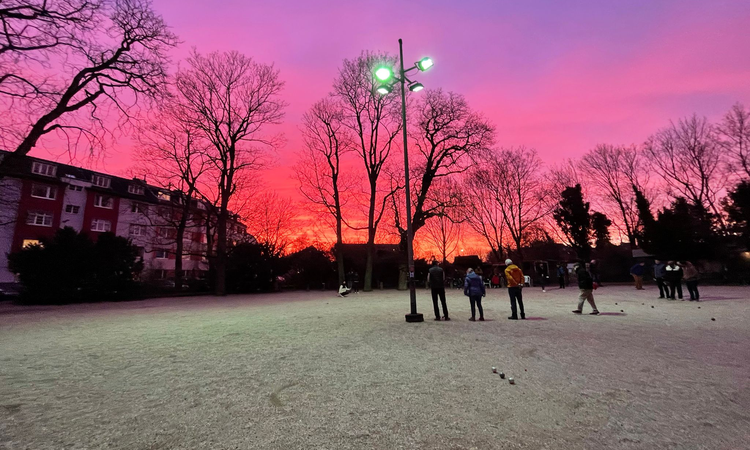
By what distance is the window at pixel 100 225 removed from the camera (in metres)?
37.9

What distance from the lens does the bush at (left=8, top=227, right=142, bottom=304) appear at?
16688 millimetres

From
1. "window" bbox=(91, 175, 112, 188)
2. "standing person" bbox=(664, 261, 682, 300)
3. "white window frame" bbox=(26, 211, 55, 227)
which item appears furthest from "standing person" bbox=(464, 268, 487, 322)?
"window" bbox=(91, 175, 112, 188)

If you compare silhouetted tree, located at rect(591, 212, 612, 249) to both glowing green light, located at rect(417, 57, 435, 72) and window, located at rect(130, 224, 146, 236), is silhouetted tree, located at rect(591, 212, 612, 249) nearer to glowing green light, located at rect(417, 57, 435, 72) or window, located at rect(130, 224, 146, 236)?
glowing green light, located at rect(417, 57, 435, 72)

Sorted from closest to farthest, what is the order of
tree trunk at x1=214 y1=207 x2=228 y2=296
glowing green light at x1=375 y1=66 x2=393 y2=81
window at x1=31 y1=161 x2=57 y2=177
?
glowing green light at x1=375 y1=66 x2=393 y2=81, tree trunk at x1=214 y1=207 x2=228 y2=296, window at x1=31 y1=161 x2=57 y2=177

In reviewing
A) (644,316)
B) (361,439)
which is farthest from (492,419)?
(644,316)

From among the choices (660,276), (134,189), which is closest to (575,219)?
(660,276)

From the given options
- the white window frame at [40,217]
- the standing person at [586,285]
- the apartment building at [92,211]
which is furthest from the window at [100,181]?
the standing person at [586,285]

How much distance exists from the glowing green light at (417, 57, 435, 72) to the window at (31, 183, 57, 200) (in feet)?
142

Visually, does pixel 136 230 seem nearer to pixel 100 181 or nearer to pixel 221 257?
pixel 100 181

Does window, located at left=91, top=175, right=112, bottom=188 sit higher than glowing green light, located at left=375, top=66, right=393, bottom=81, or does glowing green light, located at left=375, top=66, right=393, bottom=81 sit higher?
window, located at left=91, top=175, right=112, bottom=188

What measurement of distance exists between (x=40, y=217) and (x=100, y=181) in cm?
782

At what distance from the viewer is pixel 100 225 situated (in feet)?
127

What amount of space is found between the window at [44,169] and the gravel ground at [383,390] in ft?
124

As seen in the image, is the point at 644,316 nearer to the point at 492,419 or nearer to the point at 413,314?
the point at 413,314
